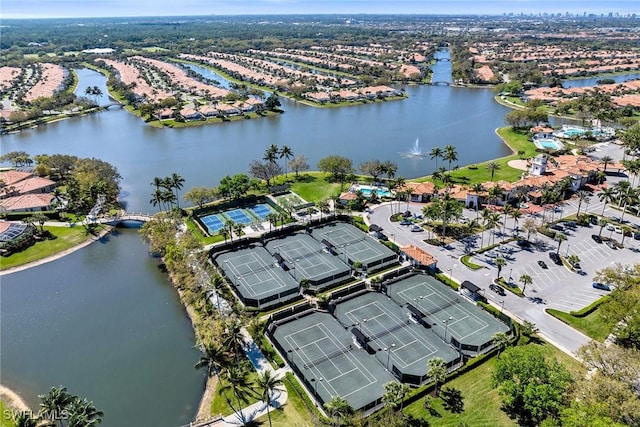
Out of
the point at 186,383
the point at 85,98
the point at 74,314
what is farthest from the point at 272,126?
the point at 186,383

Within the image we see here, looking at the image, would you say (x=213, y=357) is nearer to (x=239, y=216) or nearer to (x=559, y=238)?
(x=239, y=216)

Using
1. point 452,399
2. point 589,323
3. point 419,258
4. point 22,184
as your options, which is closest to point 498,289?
point 589,323

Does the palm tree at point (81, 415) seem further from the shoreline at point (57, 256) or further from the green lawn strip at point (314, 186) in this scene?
the green lawn strip at point (314, 186)

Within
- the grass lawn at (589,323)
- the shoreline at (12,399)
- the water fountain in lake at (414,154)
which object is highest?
the water fountain in lake at (414,154)

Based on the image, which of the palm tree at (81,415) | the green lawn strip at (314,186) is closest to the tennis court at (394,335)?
the palm tree at (81,415)

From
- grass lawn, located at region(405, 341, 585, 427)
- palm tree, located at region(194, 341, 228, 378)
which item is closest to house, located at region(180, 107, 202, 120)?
palm tree, located at region(194, 341, 228, 378)

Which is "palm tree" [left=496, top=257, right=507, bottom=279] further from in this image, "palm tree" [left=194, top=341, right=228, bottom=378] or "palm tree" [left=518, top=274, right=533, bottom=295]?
"palm tree" [left=194, top=341, right=228, bottom=378]

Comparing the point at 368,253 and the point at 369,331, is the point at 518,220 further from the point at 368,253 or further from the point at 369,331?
the point at 369,331
